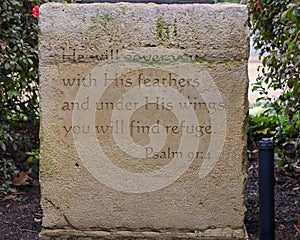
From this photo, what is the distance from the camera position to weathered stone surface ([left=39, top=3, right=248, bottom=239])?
303 centimetres

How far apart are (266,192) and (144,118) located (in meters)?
0.75

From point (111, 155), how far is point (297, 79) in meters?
1.12

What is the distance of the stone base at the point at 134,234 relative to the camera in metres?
3.11

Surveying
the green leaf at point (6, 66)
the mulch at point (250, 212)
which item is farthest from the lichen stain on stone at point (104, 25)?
the mulch at point (250, 212)

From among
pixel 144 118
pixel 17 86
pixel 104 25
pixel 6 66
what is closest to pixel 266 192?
pixel 144 118

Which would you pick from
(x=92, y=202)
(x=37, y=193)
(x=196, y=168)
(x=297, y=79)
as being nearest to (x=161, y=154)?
(x=196, y=168)

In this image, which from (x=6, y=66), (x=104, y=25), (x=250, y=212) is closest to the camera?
(x=104, y=25)

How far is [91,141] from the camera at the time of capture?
3.11 meters

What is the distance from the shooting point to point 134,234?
314cm

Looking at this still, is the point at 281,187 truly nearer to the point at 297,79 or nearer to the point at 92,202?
the point at 297,79

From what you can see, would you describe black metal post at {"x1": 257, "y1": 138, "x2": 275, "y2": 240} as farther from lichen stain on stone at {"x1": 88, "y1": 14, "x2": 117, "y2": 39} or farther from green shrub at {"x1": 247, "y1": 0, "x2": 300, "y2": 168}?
lichen stain on stone at {"x1": 88, "y1": 14, "x2": 117, "y2": 39}

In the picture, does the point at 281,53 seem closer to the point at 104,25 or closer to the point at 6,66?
the point at 104,25

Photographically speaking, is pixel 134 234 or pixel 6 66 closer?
pixel 134 234

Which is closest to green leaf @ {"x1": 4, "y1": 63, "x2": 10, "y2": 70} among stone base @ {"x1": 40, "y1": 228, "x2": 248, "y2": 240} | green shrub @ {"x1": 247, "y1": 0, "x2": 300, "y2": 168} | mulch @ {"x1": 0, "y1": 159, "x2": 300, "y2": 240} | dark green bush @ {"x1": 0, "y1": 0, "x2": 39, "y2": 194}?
dark green bush @ {"x1": 0, "y1": 0, "x2": 39, "y2": 194}
